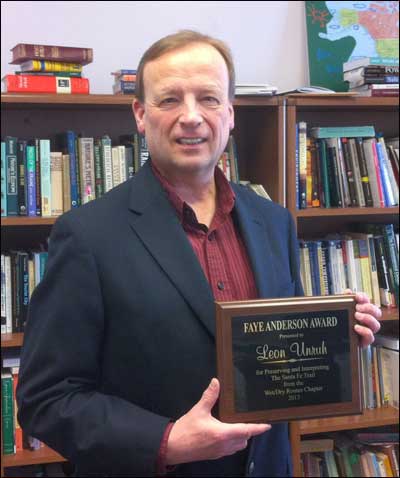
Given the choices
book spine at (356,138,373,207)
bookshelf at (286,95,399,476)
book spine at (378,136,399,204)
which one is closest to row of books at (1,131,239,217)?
bookshelf at (286,95,399,476)

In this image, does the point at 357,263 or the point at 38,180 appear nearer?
the point at 38,180

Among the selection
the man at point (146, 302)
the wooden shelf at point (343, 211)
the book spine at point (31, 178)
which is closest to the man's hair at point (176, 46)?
the man at point (146, 302)

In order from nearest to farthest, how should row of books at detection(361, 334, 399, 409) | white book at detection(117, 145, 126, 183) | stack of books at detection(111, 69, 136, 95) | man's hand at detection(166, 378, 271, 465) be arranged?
man's hand at detection(166, 378, 271, 465) → white book at detection(117, 145, 126, 183) → stack of books at detection(111, 69, 136, 95) → row of books at detection(361, 334, 399, 409)

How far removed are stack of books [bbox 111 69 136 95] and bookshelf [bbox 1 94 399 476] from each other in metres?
0.10

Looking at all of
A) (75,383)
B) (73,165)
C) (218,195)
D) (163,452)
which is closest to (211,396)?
(163,452)

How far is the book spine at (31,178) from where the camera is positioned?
73.1 inches

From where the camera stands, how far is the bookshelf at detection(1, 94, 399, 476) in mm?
1854

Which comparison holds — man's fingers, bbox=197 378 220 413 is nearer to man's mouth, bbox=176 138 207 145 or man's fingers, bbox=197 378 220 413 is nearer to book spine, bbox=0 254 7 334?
man's mouth, bbox=176 138 207 145

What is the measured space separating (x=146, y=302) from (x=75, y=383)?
183mm

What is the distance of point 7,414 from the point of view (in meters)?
1.95

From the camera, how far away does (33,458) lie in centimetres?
194

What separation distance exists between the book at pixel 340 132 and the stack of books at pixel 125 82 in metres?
0.63

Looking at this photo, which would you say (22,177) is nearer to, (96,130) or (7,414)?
(96,130)

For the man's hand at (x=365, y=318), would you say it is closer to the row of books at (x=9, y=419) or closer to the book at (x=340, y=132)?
the book at (x=340, y=132)
